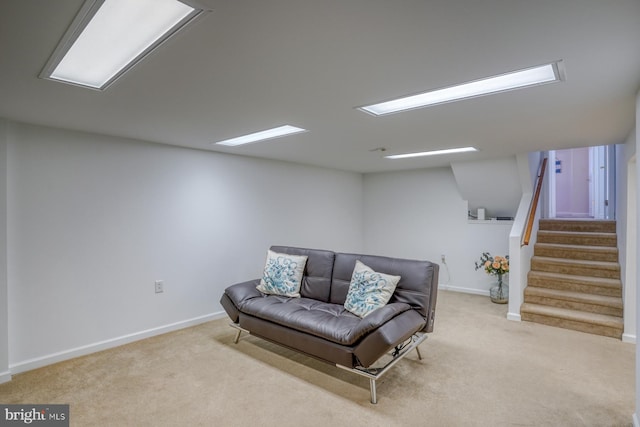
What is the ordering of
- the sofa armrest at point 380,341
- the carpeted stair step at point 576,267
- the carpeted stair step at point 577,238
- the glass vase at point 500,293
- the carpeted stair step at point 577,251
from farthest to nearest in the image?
1. the glass vase at point 500,293
2. the carpeted stair step at point 577,238
3. the carpeted stair step at point 577,251
4. the carpeted stair step at point 576,267
5. the sofa armrest at point 380,341

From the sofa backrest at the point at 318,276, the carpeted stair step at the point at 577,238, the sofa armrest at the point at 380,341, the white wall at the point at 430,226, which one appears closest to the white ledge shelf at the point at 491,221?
the white wall at the point at 430,226

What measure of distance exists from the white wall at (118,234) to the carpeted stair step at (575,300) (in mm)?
3517

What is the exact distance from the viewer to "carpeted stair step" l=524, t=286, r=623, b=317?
11.9 feet

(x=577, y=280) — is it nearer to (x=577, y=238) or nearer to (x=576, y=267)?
(x=576, y=267)

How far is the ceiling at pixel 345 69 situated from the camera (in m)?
1.20

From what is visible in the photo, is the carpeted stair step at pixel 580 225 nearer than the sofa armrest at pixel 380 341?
No

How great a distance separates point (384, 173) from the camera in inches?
245

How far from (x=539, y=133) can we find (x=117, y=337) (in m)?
4.51

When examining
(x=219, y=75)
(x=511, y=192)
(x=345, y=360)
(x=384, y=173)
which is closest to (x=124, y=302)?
(x=345, y=360)

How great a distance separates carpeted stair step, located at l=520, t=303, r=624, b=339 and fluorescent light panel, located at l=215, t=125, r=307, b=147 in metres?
3.44

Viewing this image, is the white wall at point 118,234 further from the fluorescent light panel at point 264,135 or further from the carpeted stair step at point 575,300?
the carpeted stair step at point 575,300

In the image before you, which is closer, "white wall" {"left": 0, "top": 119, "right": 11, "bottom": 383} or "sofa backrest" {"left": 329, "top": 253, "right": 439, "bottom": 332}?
"white wall" {"left": 0, "top": 119, "right": 11, "bottom": 383}

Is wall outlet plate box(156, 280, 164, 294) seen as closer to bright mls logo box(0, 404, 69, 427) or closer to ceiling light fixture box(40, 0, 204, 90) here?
bright mls logo box(0, 404, 69, 427)

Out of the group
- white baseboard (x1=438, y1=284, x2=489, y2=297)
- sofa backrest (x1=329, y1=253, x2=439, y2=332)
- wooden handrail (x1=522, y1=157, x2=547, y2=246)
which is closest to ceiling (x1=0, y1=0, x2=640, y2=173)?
sofa backrest (x1=329, y1=253, x2=439, y2=332)
